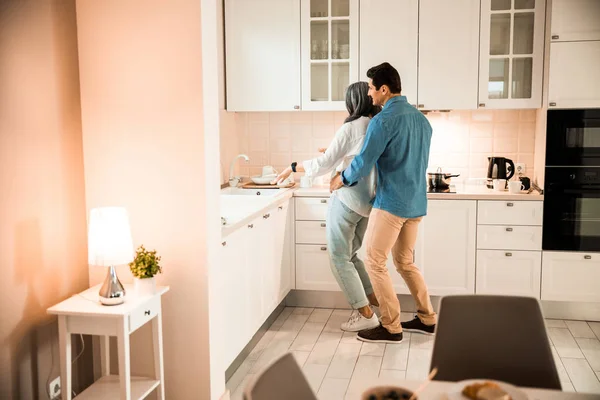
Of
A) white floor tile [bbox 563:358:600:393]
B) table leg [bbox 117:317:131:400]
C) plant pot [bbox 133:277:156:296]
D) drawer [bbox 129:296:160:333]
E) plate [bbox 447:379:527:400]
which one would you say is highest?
plant pot [bbox 133:277:156:296]

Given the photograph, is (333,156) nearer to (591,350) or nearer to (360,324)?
(360,324)

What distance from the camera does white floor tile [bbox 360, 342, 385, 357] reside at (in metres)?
3.91

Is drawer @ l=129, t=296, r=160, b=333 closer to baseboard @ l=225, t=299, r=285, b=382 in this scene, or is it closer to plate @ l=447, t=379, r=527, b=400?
baseboard @ l=225, t=299, r=285, b=382

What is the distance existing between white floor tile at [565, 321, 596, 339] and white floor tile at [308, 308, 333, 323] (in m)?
1.57

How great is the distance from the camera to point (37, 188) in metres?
2.58

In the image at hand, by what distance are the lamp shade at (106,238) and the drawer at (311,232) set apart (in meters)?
2.28

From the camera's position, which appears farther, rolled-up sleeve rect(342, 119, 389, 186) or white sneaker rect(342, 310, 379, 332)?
white sneaker rect(342, 310, 379, 332)

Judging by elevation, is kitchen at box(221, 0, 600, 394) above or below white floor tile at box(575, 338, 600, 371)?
above

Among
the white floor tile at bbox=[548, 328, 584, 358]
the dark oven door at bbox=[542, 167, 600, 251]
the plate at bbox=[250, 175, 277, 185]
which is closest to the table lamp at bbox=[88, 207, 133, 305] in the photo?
the plate at bbox=[250, 175, 277, 185]

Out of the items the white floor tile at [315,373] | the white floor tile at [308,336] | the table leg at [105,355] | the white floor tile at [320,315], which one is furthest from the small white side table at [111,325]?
the white floor tile at [320,315]

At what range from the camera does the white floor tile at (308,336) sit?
4.03 m

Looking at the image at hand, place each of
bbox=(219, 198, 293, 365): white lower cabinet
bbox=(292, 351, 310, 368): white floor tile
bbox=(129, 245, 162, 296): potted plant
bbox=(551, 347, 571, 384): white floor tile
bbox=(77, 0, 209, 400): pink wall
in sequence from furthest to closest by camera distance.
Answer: bbox=(292, 351, 310, 368): white floor tile < bbox=(551, 347, 571, 384): white floor tile < bbox=(219, 198, 293, 365): white lower cabinet < bbox=(77, 0, 209, 400): pink wall < bbox=(129, 245, 162, 296): potted plant

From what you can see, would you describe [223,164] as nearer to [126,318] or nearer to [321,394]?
[321,394]

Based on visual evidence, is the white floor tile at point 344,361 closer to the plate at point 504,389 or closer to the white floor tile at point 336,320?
the white floor tile at point 336,320
